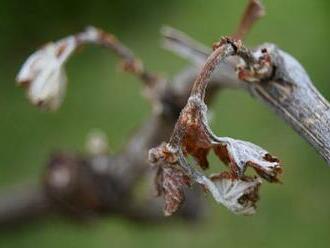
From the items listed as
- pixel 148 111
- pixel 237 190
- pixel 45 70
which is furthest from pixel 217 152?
pixel 148 111

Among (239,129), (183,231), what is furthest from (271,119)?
(183,231)

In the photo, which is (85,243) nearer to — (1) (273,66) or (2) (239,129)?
(2) (239,129)

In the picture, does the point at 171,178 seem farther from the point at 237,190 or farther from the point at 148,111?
the point at 148,111

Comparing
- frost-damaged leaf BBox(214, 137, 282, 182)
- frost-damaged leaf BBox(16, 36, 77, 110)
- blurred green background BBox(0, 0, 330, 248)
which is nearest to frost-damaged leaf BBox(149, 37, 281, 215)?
frost-damaged leaf BBox(214, 137, 282, 182)

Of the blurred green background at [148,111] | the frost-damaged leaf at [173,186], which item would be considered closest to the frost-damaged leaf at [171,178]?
the frost-damaged leaf at [173,186]

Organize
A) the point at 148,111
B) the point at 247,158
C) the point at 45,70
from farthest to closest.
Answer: the point at 148,111 → the point at 45,70 → the point at 247,158

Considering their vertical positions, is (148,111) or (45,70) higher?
(45,70)

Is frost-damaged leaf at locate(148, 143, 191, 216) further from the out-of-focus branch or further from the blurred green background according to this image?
the blurred green background
